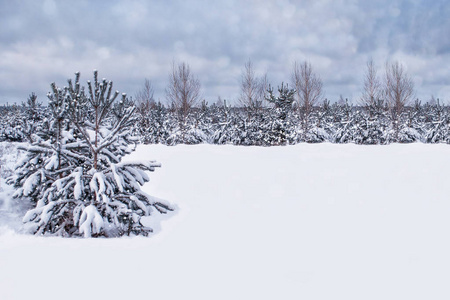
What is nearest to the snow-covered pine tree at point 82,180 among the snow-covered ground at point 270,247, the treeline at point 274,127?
the snow-covered ground at point 270,247

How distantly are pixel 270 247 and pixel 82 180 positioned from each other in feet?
9.97

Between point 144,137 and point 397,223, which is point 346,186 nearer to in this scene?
point 397,223

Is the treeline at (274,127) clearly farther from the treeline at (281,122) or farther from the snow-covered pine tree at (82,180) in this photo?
the snow-covered pine tree at (82,180)

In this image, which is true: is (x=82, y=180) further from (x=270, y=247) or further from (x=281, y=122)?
(x=281, y=122)

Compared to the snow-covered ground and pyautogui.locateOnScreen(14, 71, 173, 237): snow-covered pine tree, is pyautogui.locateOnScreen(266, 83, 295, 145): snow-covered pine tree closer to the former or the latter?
the snow-covered ground

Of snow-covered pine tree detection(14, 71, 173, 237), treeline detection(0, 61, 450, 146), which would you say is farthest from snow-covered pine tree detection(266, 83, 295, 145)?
snow-covered pine tree detection(14, 71, 173, 237)

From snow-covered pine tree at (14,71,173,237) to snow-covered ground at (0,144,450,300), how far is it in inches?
17.7

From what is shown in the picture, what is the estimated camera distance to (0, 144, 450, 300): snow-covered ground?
3340mm

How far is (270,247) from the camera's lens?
467 centimetres

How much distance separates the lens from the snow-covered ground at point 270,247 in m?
3.34

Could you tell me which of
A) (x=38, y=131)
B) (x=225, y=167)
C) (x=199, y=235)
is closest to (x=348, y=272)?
(x=199, y=235)

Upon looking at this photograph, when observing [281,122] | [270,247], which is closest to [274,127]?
[281,122]

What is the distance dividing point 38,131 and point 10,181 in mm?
1067

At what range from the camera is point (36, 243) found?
4266mm
